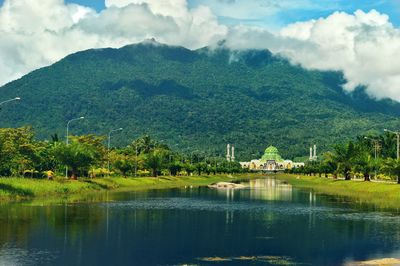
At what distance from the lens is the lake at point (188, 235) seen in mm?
36781

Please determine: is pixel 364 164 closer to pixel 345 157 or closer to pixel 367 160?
pixel 367 160

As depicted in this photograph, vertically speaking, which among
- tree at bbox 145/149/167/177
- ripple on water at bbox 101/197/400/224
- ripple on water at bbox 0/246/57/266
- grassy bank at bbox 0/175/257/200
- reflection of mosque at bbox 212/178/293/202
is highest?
tree at bbox 145/149/167/177

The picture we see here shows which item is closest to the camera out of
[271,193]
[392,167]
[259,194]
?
[392,167]

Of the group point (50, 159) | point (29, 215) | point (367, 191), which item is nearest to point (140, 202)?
point (29, 215)

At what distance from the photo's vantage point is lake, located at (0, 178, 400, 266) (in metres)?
36.8

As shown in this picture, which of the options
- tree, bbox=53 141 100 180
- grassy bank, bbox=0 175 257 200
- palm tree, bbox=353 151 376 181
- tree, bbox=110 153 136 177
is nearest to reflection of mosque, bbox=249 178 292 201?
palm tree, bbox=353 151 376 181

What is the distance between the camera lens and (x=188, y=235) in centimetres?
4734

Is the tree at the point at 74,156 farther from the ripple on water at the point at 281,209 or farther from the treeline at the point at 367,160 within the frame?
the treeline at the point at 367,160

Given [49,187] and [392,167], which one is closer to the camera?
[49,187]

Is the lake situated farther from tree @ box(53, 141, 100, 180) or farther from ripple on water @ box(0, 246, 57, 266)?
tree @ box(53, 141, 100, 180)

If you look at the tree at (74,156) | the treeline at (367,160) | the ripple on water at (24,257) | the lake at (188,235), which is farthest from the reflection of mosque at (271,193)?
the ripple on water at (24,257)

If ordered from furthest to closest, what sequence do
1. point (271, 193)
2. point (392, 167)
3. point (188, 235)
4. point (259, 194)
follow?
point (271, 193) < point (259, 194) < point (392, 167) < point (188, 235)

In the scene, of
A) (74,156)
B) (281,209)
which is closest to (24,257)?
(281,209)

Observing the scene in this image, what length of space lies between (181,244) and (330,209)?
3561 centimetres
